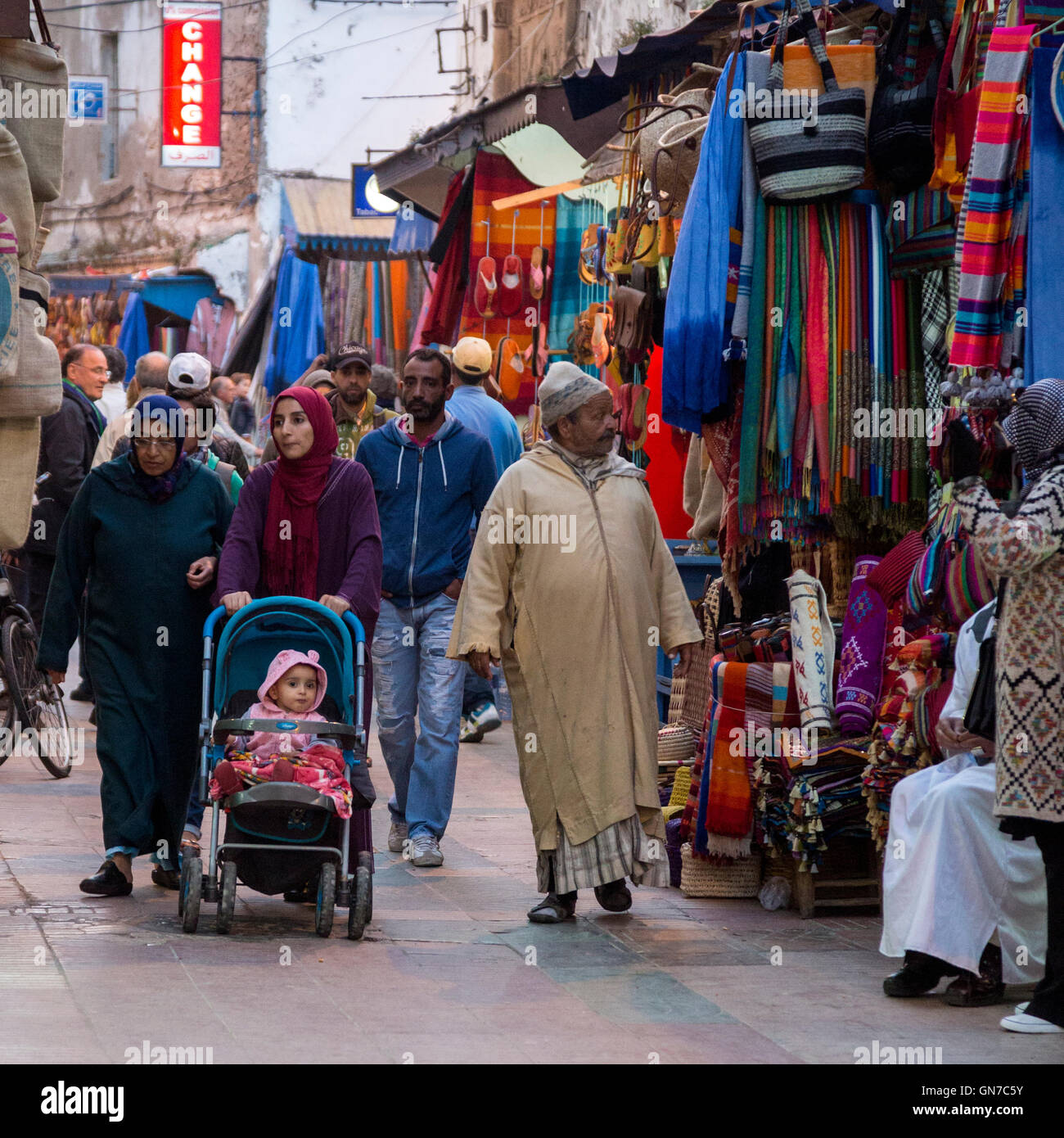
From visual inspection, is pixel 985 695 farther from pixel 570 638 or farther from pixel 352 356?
pixel 352 356

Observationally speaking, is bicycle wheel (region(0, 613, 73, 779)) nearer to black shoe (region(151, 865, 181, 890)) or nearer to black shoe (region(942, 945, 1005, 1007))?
black shoe (region(151, 865, 181, 890))

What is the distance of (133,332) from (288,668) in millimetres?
16370

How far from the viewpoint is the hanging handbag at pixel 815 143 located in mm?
6531

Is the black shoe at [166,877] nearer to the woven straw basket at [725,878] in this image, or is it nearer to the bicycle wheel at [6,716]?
the woven straw basket at [725,878]

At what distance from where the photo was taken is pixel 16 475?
4.79 m

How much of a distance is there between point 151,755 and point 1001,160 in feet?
12.2

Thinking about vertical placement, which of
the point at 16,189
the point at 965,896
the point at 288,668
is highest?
the point at 16,189

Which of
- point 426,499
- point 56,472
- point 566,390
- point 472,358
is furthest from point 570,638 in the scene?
point 56,472

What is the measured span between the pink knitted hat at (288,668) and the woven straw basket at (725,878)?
1.72 metres

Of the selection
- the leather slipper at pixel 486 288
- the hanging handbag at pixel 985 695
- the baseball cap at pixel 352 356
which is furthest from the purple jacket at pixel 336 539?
the leather slipper at pixel 486 288

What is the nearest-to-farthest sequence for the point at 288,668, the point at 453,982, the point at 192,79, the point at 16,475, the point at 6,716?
1. the point at 16,475
2. the point at 453,982
3. the point at 288,668
4. the point at 6,716
5. the point at 192,79

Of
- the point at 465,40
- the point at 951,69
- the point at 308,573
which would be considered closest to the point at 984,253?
the point at 951,69

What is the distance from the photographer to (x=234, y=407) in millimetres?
16812

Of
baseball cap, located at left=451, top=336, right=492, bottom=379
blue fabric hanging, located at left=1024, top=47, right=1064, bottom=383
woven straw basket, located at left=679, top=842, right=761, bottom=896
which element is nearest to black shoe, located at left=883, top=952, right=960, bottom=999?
woven straw basket, located at left=679, top=842, right=761, bottom=896
